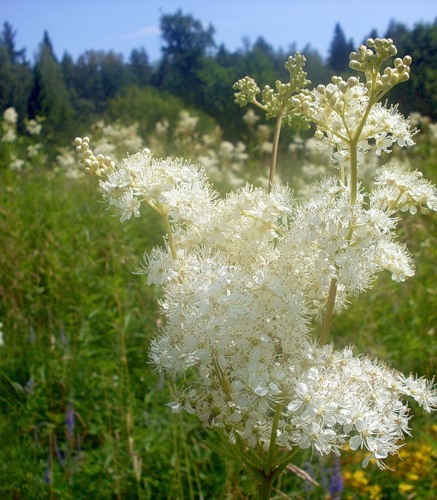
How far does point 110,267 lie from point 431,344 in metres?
2.22

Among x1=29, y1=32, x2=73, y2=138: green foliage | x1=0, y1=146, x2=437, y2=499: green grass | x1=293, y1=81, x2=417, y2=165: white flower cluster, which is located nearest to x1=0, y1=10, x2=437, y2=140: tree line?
x1=29, y1=32, x2=73, y2=138: green foliage

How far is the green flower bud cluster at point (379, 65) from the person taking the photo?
2.67 ft

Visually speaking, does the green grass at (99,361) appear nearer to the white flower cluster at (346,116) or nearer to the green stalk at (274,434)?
the green stalk at (274,434)

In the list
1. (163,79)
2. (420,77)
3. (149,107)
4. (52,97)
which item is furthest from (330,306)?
(163,79)

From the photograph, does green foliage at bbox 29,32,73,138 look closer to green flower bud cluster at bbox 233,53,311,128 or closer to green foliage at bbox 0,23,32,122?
green foliage at bbox 0,23,32,122

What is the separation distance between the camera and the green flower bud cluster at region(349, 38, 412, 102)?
81 cm

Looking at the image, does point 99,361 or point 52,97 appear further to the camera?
point 52,97

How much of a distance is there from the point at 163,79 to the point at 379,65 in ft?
68.2

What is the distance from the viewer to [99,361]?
2.63 metres

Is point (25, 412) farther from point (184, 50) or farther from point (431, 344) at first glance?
point (184, 50)

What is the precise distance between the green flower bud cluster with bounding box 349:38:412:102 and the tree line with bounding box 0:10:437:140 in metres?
0.53

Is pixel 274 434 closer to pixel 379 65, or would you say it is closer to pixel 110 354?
pixel 379 65

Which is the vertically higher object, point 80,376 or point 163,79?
point 163,79

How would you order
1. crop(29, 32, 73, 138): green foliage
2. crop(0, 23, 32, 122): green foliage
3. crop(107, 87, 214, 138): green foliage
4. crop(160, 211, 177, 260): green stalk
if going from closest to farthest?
crop(160, 211, 177, 260): green stalk → crop(0, 23, 32, 122): green foliage → crop(29, 32, 73, 138): green foliage → crop(107, 87, 214, 138): green foliage
